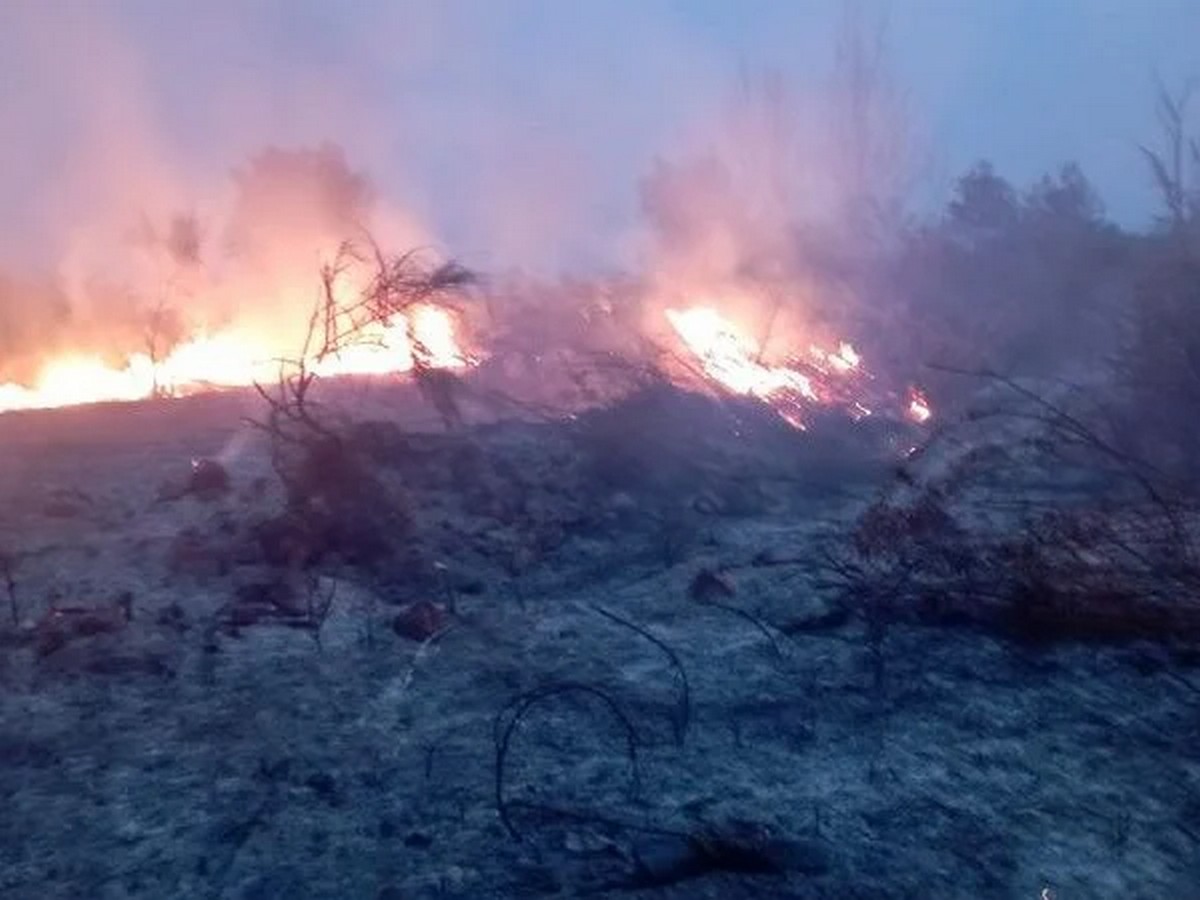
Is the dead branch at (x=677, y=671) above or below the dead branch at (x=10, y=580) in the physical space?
below

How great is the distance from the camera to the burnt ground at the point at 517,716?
221 inches

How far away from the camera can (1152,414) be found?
44.9 ft

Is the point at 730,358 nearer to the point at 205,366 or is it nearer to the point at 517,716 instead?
the point at 205,366

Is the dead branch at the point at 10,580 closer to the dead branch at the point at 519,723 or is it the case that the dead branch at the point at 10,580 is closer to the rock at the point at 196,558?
the rock at the point at 196,558

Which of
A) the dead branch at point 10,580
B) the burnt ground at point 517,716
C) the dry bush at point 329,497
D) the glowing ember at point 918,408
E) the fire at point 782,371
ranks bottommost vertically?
the burnt ground at point 517,716

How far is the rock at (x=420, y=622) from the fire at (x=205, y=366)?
668cm

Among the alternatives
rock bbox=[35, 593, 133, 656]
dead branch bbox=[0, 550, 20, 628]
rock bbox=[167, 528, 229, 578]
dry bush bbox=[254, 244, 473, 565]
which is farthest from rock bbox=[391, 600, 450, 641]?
dead branch bbox=[0, 550, 20, 628]

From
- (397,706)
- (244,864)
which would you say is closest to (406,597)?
(397,706)

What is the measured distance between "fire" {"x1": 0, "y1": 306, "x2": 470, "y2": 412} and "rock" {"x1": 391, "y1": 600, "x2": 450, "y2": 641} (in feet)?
21.9

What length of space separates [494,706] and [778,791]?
1.93 metres

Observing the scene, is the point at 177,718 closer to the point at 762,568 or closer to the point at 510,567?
the point at 510,567

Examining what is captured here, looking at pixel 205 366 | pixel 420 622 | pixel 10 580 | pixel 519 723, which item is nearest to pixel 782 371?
pixel 205 366

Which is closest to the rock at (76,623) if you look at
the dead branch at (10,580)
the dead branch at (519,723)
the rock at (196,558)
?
the dead branch at (10,580)

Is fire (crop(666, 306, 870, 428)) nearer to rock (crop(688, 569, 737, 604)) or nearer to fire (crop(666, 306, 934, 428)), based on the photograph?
fire (crop(666, 306, 934, 428))
